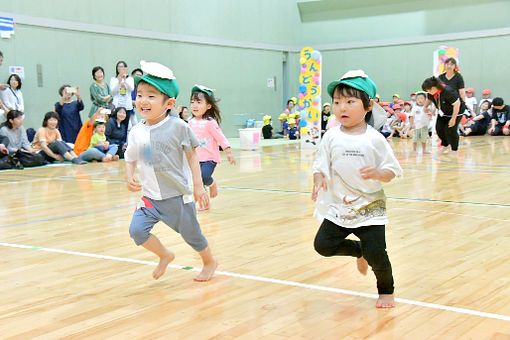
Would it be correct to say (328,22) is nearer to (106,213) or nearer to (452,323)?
(106,213)

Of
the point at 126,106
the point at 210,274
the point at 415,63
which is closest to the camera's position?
the point at 210,274

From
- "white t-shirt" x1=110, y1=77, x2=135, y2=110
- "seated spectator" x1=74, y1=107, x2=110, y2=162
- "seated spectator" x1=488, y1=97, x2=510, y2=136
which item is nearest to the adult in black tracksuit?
"white t-shirt" x1=110, y1=77, x2=135, y2=110

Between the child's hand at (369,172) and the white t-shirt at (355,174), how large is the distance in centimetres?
7

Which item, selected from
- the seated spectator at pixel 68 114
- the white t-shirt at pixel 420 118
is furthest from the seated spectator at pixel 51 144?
the white t-shirt at pixel 420 118

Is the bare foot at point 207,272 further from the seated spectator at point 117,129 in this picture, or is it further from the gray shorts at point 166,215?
the seated spectator at point 117,129

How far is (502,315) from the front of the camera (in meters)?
2.95

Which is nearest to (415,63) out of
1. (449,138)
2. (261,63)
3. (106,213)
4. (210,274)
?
(261,63)

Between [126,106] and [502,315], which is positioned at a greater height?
[126,106]

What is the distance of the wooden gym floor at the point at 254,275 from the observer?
2.87 meters

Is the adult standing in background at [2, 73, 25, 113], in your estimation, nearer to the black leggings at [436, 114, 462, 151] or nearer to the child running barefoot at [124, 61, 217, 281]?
the black leggings at [436, 114, 462, 151]

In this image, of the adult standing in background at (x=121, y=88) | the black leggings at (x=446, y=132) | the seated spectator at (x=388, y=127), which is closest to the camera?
the black leggings at (x=446, y=132)

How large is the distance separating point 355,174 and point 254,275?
98 centimetres

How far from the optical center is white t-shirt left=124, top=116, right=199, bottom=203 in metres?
3.48

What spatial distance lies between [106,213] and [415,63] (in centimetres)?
1654
